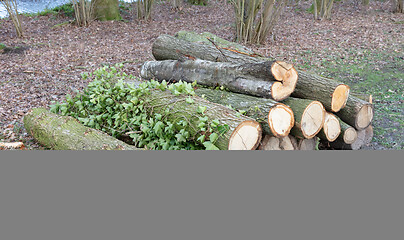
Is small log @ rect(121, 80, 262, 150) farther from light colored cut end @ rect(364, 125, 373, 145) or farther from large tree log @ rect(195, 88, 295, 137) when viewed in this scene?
light colored cut end @ rect(364, 125, 373, 145)

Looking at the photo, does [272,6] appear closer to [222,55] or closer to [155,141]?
[222,55]

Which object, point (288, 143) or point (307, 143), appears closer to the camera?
point (288, 143)

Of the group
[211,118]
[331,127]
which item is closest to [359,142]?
[331,127]

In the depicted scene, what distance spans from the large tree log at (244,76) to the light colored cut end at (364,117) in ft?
3.38

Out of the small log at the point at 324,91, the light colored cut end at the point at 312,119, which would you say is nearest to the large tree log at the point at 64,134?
the light colored cut end at the point at 312,119

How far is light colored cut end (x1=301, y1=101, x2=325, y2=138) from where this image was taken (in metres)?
3.71

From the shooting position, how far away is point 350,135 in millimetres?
4203

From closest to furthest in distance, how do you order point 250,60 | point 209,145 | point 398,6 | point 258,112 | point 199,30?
point 209,145 < point 258,112 < point 250,60 < point 199,30 < point 398,6

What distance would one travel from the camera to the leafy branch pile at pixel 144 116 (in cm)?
335

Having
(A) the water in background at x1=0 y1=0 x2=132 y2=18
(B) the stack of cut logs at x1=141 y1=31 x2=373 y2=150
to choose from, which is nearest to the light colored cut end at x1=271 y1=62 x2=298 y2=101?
(B) the stack of cut logs at x1=141 y1=31 x2=373 y2=150

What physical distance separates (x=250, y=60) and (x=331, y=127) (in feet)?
5.96

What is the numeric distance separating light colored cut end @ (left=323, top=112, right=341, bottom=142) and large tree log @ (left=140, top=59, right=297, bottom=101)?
574 millimetres

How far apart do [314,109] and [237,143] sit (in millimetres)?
1202

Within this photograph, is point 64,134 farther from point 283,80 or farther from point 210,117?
point 283,80
